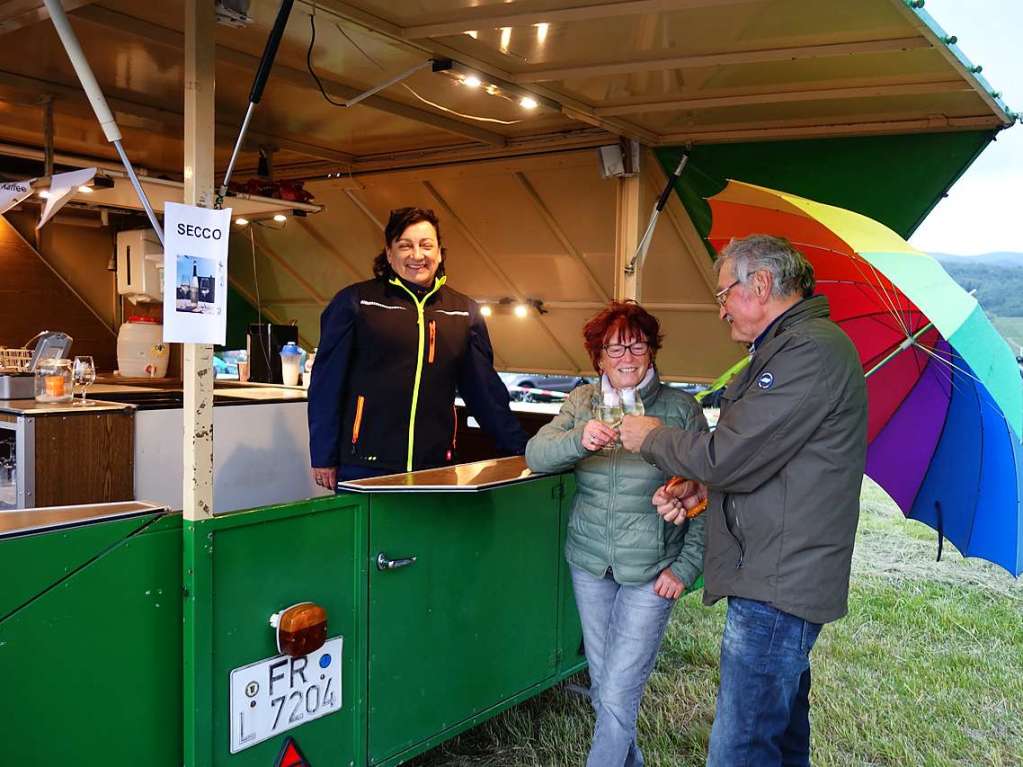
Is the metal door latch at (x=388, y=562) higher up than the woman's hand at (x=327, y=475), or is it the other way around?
the woman's hand at (x=327, y=475)

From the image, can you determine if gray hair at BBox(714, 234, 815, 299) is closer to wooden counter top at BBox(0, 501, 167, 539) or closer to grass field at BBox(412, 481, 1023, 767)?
wooden counter top at BBox(0, 501, 167, 539)

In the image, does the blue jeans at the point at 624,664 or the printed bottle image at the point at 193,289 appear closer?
the printed bottle image at the point at 193,289

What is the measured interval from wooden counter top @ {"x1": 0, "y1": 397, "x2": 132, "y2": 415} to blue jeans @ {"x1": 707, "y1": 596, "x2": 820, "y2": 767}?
238 cm

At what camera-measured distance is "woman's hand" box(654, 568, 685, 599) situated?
2613 millimetres

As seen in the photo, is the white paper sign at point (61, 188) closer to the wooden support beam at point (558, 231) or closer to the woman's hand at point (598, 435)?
the woman's hand at point (598, 435)

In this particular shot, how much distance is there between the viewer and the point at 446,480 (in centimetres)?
283

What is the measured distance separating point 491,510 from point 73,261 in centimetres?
523

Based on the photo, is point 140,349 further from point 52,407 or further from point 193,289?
point 193,289

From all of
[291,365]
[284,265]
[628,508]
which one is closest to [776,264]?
[628,508]

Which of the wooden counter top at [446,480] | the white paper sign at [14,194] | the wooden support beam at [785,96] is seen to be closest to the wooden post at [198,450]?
the wooden counter top at [446,480]

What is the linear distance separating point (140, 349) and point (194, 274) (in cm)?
306

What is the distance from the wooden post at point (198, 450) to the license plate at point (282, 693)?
0.11m

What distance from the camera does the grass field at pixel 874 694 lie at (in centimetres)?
386

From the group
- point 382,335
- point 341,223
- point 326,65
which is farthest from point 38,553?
point 341,223
